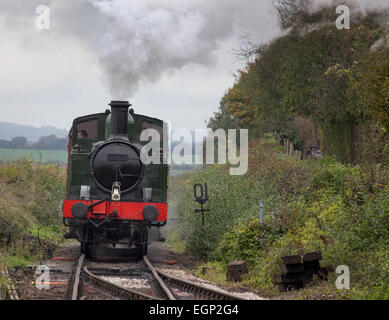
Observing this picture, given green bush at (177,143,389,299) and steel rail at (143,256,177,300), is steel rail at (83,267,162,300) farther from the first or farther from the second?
green bush at (177,143,389,299)

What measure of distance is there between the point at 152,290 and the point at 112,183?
139 inches

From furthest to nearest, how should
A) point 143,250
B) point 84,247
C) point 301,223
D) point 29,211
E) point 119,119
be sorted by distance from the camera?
1. point 29,211
2. point 143,250
3. point 84,247
4. point 119,119
5. point 301,223

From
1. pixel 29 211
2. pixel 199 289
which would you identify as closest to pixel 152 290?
pixel 199 289

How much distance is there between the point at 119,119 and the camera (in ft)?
41.1

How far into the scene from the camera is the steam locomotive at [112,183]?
39.8 feet

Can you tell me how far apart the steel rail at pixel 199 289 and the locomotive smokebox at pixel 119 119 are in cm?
336

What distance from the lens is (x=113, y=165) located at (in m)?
12.1

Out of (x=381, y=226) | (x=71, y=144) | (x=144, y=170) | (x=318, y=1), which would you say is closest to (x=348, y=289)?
(x=381, y=226)

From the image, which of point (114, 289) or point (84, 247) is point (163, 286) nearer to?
point (114, 289)

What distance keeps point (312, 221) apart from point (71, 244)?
8033 mm

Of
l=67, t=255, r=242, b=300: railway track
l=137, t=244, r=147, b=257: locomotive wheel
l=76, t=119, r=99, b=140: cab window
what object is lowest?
l=67, t=255, r=242, b=300: railway track

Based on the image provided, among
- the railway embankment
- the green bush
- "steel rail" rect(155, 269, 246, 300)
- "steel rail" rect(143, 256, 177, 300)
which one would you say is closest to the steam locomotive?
the railway embankment

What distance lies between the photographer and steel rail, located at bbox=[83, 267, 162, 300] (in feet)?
27.1

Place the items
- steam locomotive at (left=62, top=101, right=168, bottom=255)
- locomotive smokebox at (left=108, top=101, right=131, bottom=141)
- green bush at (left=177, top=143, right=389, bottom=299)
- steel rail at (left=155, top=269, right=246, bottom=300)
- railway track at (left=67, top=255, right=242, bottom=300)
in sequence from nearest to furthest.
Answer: steel rail at (left=155, top=269, right=246, bottom=300)
railway track at (left=67, top=255, right=242, bottom=300)
green bush at (left=177, top=143, right=389, bottom=299)
steam locomotive at (left=62, top=101, right=168, bottom=255)
locomotive smokebox at (left=108, top=101, right=131, bottom=141)
